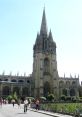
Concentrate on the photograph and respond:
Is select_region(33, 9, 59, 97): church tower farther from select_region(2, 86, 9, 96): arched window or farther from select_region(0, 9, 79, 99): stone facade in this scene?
select_region(2, 86, 9, 96): arched window

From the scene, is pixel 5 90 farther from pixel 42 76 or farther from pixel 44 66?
pixel 44 66

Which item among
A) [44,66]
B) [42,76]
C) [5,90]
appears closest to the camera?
[42,76]

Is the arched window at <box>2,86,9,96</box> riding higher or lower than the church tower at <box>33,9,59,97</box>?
lower

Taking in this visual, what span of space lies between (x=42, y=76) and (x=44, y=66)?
4005 mm

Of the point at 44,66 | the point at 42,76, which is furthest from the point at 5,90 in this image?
the point at 44,66

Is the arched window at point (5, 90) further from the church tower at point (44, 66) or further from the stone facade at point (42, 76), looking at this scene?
the church tower at point (44, 66)

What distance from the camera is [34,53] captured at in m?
103

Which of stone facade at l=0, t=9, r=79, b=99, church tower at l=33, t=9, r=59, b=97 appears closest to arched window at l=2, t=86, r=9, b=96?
stone facade at l=0, t=9, r=79, b=99

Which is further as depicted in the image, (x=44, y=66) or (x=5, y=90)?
(x=5, y=90)

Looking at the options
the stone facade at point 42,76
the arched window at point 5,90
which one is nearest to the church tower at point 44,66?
the stone facade at point 42,76

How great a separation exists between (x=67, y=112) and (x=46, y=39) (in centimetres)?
7391

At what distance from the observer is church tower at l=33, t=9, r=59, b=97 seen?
98.8 metres

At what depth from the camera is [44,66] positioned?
101562 mm

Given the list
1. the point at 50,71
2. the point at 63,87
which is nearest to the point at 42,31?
the point at 50,71
